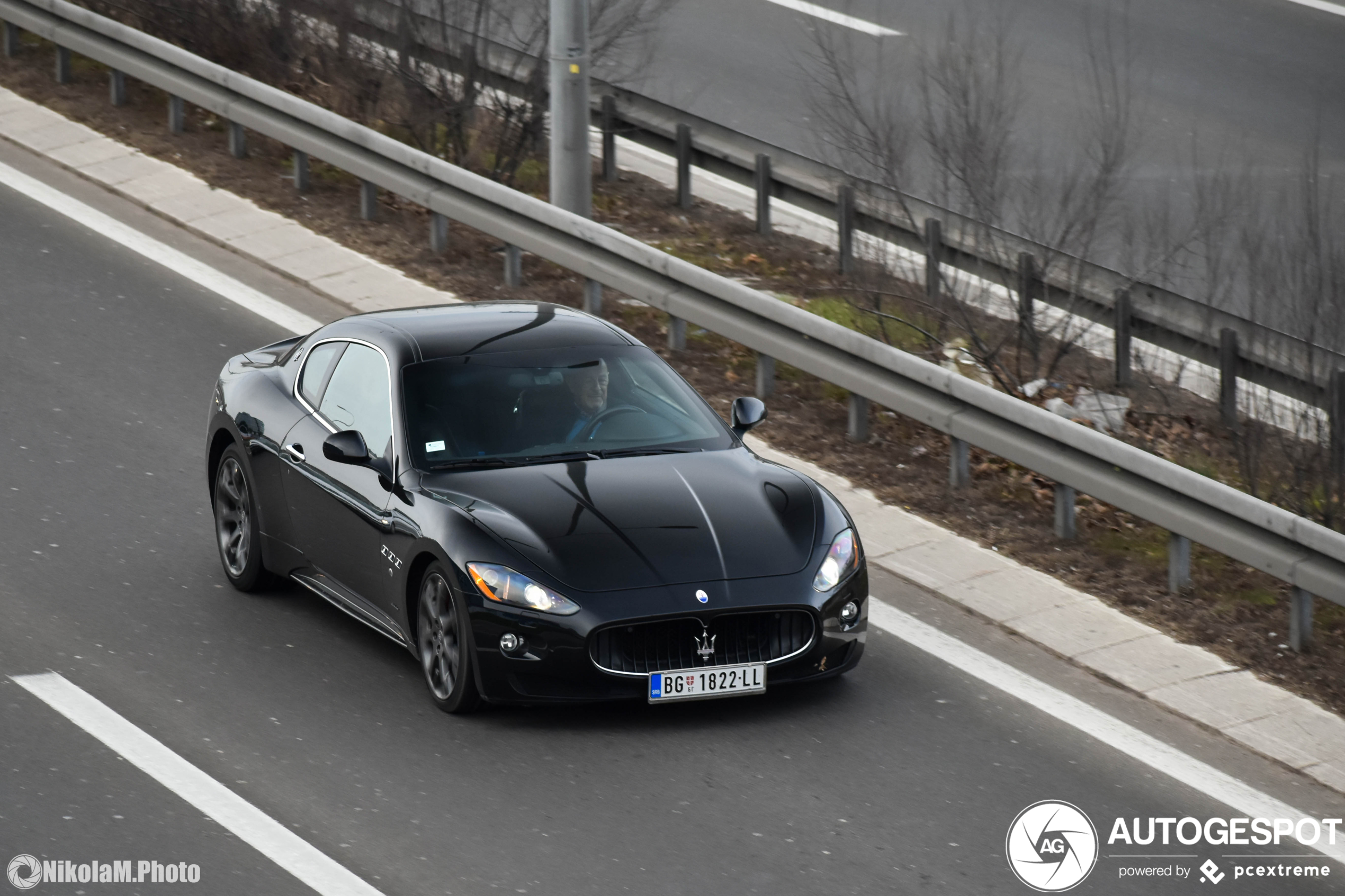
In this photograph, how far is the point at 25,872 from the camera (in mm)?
6750

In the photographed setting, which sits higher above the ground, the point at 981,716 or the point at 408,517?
the point at 408,517

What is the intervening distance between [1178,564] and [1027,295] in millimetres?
2665

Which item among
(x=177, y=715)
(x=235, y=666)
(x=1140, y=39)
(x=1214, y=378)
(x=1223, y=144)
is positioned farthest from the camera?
(x=1140, y=39)

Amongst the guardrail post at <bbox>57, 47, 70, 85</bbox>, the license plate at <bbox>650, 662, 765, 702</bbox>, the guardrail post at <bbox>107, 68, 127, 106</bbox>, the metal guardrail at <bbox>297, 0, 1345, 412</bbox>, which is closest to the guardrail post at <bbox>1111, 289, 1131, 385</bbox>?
the metal guardrail at <bbox>297, 0, 1345, 412</bbox>

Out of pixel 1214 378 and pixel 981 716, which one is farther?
pixel 1214 378

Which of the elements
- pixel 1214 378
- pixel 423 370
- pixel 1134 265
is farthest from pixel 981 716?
Result: pixel 1134 265

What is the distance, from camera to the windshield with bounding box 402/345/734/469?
884cm

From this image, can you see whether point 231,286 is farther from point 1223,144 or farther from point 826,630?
point 1223,144

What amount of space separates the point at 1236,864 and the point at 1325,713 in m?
1.65

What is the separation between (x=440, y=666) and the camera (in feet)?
27.2

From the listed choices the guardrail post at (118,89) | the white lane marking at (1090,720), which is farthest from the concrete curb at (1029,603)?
the guardrail post at (118,89)

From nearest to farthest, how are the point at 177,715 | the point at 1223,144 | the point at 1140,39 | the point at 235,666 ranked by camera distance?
the point at 177,715, the point at 235,666, the point at 1223,144, the point at 1140,39

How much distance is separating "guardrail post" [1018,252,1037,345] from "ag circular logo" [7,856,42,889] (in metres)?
7.10

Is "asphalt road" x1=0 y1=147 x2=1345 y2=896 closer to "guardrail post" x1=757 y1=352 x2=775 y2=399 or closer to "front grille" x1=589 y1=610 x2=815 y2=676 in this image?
"front grille" x1=589 y1=610 x2=815 y2=676
